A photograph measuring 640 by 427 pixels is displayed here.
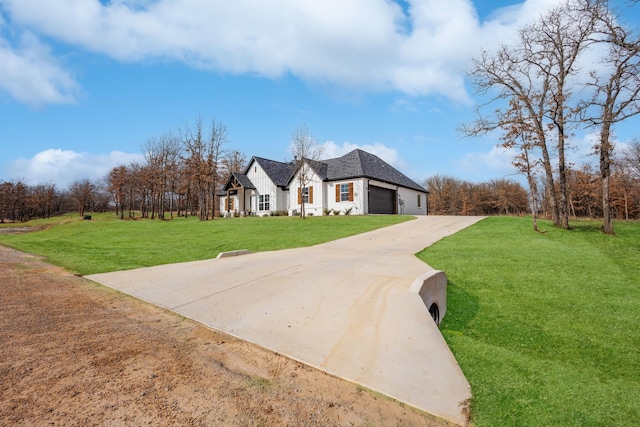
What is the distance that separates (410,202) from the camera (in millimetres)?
31750

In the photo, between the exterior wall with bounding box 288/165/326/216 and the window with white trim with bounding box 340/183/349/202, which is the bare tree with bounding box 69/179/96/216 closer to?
the exterior wall with bounding box 288/165/326/216

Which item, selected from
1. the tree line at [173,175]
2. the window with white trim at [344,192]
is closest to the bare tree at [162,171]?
the tree line at [173,175]

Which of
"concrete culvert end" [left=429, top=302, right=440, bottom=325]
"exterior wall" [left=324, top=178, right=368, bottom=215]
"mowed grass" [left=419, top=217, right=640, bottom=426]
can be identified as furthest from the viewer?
"exterior wall" [left=324, top=178, right=368, bottom=215]

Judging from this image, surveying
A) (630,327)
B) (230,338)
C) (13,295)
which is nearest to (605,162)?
(630,327)

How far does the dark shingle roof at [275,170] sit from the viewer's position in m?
30.9

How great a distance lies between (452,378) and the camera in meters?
3.10

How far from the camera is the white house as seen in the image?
85.7ft

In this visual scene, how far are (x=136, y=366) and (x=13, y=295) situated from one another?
14.3 ft

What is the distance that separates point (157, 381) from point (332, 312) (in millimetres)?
2502

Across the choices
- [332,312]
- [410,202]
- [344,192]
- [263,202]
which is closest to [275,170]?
[263,202]

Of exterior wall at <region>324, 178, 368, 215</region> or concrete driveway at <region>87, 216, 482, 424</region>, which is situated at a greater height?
exterior wall at <region>324, 178, 368, 215</region>

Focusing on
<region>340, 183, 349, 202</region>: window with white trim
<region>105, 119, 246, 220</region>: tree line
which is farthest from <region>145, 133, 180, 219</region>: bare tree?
<region>340, 183, 349, 202</region>: window with white trim

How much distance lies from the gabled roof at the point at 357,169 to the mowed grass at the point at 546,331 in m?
16.9

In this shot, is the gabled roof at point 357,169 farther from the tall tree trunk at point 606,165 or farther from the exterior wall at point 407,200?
the tall tree trunk at point 606,165
